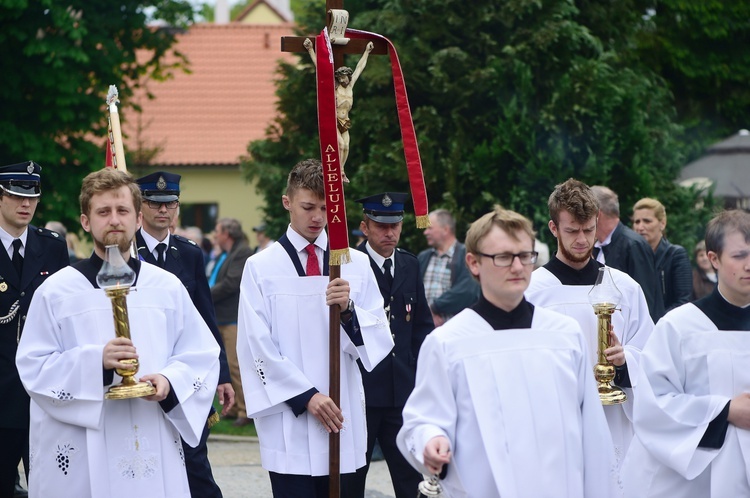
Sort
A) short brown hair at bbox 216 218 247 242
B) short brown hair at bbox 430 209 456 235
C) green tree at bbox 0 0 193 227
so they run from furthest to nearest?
green tree at bbox 0 0 193 227 → short brown hair at bbox 216 218 247 242 → short brown hair at bbox 430 209 456 235

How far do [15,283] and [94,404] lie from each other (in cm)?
240

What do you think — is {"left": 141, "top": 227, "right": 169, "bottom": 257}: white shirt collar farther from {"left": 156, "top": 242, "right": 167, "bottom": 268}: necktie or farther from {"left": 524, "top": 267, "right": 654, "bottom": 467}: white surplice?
{"left": 524, "top": 267, "right": 654, "bottom": 467}: white surplice

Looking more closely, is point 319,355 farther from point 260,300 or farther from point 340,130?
point 340,130

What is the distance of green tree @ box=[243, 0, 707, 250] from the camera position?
14.7 metres

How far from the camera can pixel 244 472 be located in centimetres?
1066

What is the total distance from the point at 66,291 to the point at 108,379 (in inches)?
17.8

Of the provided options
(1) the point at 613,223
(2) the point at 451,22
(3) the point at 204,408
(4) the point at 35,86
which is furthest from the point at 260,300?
(4) the point at 35,86

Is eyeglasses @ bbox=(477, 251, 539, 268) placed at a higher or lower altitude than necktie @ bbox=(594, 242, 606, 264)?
higher

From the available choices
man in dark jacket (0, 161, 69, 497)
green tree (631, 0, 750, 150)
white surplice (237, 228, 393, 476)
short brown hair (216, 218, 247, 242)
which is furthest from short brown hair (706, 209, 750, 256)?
green tree (631, 0, 750, 150)

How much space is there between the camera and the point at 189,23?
21484 mm

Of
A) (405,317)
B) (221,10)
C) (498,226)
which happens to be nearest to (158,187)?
(405,317)

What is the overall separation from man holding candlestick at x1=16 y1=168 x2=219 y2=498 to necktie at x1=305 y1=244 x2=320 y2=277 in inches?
44.2

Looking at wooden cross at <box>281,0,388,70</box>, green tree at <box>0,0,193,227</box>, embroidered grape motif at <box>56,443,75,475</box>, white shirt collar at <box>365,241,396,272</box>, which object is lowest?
A: embroidered grape motif at <box>56,443,75,475</box>

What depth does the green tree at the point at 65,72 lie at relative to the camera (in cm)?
1877
